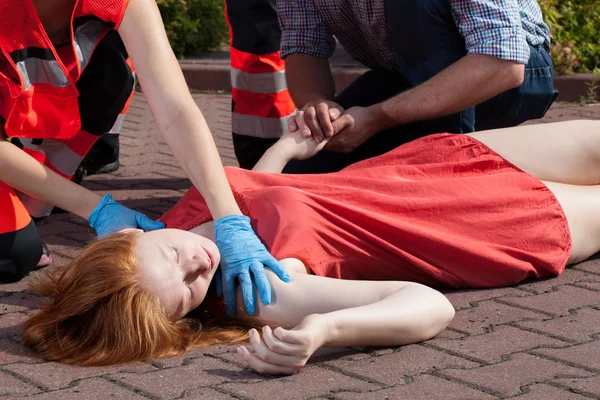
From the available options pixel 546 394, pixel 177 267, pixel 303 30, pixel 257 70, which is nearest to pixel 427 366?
pixel 546 394

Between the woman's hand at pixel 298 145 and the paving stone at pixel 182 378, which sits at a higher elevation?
the woman's hand at pixel 298 145

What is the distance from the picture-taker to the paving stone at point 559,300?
2932mm

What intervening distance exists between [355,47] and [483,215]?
3.93ft

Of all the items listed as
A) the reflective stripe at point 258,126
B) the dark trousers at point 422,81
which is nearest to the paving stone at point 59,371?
the dark trousers at point 422,81

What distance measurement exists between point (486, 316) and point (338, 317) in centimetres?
57

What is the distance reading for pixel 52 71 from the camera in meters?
3.35

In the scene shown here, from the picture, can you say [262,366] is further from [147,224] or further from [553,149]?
[553,149]

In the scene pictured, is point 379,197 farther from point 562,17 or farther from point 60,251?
point 562,17

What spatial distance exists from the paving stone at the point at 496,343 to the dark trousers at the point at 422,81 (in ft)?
3.90

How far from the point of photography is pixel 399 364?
2494 millimetres

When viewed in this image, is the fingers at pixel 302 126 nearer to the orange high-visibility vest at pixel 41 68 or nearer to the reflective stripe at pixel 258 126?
the orange high-visibility vest at pixel 41 68

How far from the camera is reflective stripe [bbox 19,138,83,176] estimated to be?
12.5ft

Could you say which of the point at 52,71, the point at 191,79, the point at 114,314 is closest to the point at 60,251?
the point at 52,71

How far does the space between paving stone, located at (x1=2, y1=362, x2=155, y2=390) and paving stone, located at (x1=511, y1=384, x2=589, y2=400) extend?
2.89 ft
